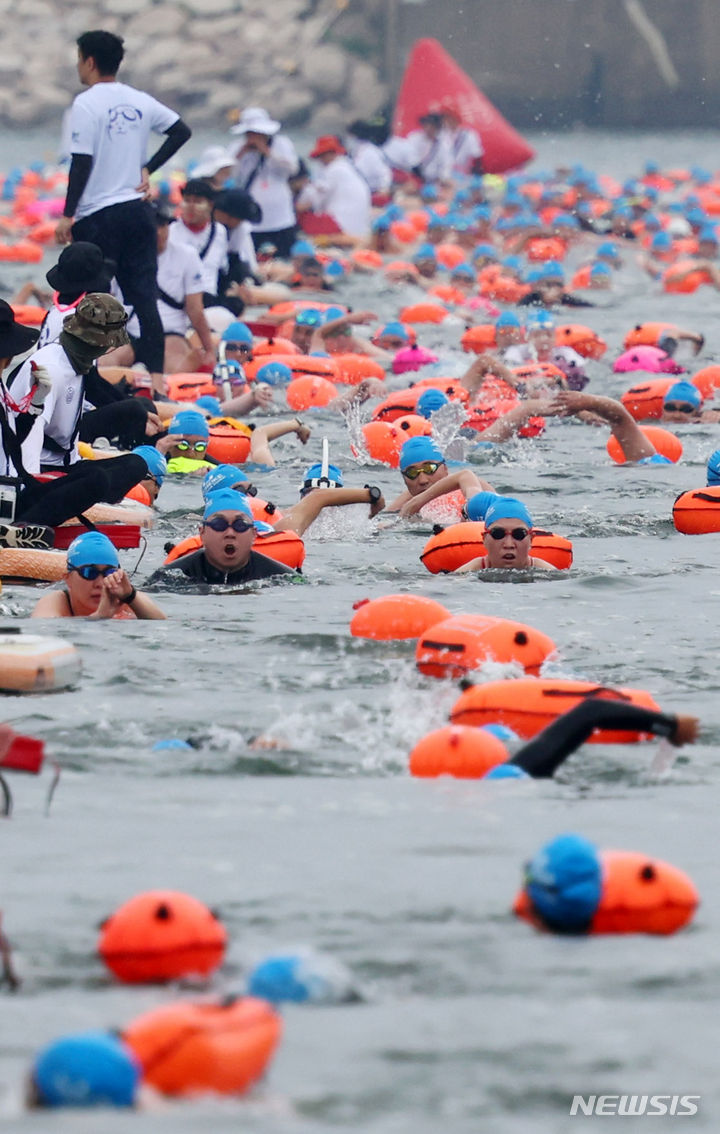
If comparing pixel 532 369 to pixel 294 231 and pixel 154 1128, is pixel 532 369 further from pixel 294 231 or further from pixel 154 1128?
pixel 154 1128

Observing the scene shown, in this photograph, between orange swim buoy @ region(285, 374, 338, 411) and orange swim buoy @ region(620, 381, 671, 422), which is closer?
orange swim buoy @ region(620, 381, 671, 422)

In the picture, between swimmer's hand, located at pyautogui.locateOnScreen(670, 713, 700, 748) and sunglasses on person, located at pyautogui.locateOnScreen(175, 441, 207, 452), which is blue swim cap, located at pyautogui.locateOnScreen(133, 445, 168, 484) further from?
swimmer's hand, located at pyautogui.locateOnScreen(670, 713, 700, 748)

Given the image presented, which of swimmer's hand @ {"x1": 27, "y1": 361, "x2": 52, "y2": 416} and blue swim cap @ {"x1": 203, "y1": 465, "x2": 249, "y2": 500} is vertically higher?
swimmer's hand @ {"x1": 27, "y1": 361, "x2": 52, "y2": 416}

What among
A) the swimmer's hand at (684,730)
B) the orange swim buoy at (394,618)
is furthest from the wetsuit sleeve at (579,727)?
the orange swim buoy at (394,618)

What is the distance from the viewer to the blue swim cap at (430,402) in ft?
48.4

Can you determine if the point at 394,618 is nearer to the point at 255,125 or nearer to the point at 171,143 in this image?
the point at 171,143

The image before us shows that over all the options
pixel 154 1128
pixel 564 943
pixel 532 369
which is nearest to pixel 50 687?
pixel 564 943

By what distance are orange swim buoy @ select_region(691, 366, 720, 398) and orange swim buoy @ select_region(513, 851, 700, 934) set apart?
13251mm

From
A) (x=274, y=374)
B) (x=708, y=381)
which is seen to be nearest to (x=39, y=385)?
(x=274, y=374)

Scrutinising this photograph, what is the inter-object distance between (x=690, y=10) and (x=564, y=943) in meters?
46.6

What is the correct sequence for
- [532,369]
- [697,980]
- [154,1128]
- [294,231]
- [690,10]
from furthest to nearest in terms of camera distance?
A: 1. [690,10]
2. [294,231]
3. [532,369]
4. [697,980]
5. [154,1128]

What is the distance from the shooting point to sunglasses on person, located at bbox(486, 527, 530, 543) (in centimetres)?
1005

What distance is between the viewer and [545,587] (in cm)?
1026

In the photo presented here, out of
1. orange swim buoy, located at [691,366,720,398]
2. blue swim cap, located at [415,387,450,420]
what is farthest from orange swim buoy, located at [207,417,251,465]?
orange swim buoy, located at [691,366,720,398]
